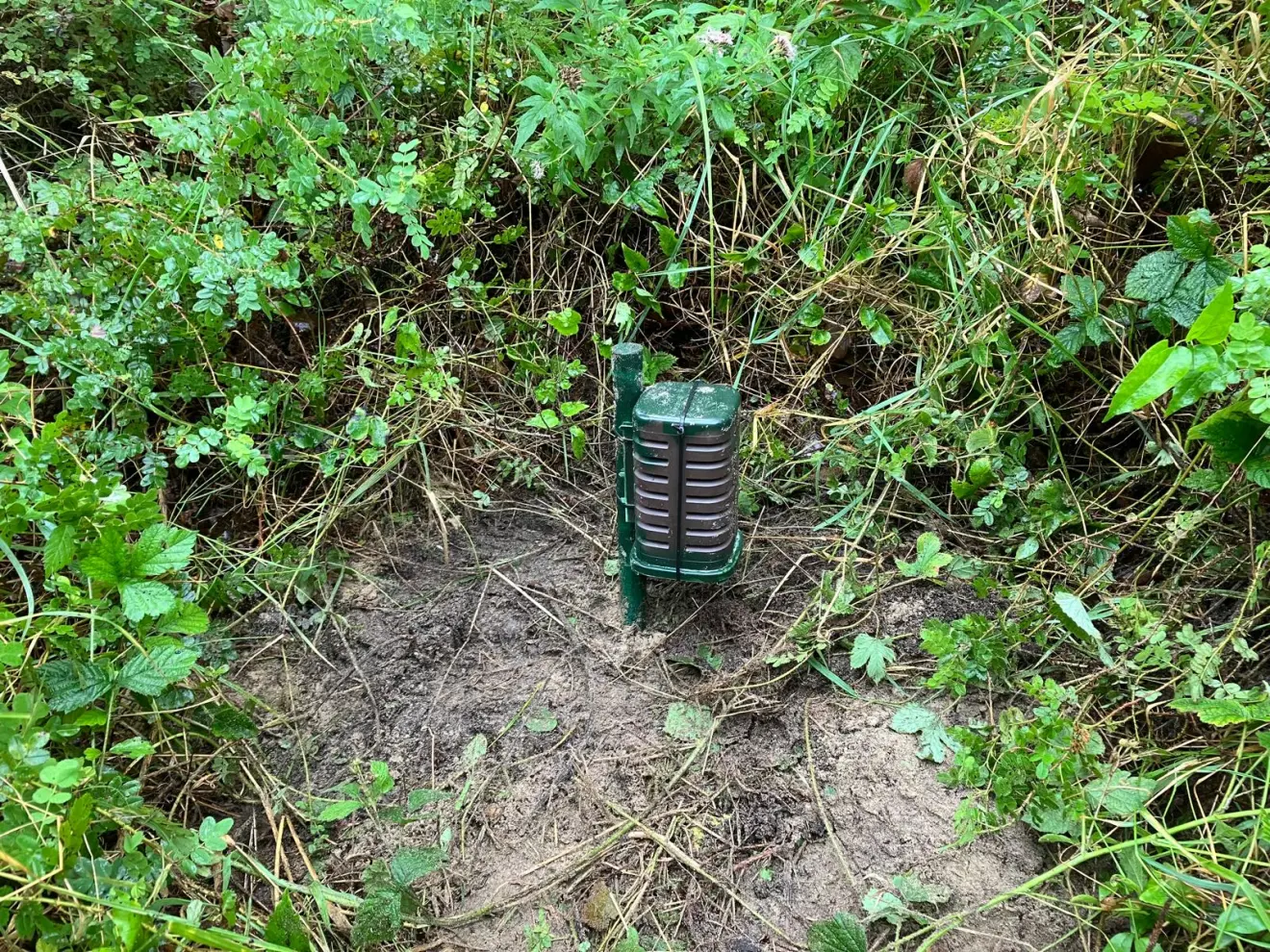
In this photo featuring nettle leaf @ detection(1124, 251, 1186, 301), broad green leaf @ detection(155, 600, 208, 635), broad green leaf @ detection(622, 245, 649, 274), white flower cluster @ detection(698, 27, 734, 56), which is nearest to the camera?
broad green leaf @ detection(155, 600, 208, 635)

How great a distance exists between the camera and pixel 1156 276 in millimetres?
1741

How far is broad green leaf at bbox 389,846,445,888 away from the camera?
54.8 inches

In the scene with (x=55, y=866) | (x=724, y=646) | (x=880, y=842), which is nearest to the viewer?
(x=55, y=866)

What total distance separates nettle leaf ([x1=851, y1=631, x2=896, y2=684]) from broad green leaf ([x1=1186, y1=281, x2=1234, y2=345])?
31.4 inches

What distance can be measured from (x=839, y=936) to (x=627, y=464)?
93cm

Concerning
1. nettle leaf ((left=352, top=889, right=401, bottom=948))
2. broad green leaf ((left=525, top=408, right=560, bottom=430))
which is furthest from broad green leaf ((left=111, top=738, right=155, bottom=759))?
broad green leaf ((left=525, top=408, right=560, bottom=430))

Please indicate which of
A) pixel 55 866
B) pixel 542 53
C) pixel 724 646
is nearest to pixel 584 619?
pixel 724 646

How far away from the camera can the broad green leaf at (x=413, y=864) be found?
1.39 meters

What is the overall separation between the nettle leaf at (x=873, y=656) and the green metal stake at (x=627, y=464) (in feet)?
1.57

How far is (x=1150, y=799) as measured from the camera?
1.34 m

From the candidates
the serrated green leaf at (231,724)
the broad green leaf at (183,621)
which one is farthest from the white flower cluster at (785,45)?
the serrated green leaf at (231,724)

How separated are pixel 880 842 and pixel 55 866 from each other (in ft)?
4.30

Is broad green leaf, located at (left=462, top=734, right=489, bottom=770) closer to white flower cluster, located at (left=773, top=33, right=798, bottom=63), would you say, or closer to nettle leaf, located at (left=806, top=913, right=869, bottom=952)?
nettle leaf, located at (left=806, top=913, right=869, bottom=952)

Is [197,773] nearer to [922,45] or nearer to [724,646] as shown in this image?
[724,646]
